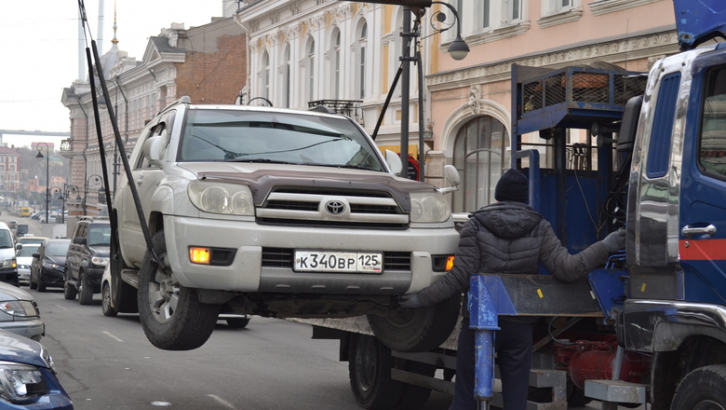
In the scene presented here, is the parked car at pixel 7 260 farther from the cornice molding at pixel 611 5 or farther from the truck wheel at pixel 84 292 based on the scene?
the cornice molding at pixel 611 5

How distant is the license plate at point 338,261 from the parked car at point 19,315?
17.2 ft

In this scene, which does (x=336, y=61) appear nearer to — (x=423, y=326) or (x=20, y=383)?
(x=423, y=326)

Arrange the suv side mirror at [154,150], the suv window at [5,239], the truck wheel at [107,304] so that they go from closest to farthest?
the suv side mirror at [154,150] → the truck wheel at [107,304] → the suv window at [5,239]

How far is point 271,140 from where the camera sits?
7262mm

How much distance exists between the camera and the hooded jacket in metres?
6.11

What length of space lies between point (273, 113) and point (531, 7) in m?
15.4

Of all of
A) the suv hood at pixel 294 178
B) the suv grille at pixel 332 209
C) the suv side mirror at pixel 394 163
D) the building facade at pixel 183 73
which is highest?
the building facade at pixel 183 73

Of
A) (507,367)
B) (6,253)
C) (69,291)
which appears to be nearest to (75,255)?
(69,291)

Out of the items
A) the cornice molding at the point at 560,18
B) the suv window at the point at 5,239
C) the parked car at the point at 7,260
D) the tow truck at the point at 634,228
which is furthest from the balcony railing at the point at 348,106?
the tow truck at the point at 634,228

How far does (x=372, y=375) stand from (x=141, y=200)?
317cm

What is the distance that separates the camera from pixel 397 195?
249 inches

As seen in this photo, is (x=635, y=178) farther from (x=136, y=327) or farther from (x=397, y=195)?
(x=136, y=327)

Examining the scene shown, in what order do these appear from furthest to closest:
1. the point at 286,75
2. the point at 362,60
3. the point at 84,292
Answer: the point at 286,75
the point at 362,60
the point at 84,292

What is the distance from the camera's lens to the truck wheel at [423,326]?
22.0 ft
